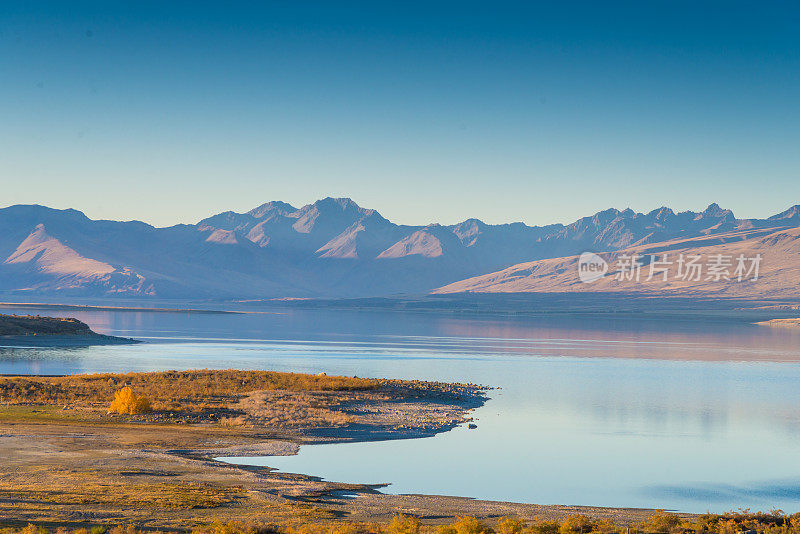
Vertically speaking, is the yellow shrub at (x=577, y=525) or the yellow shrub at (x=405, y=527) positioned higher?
the yellow shrub at (x=405, y=527)

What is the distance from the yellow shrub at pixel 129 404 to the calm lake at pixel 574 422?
11.3 meters

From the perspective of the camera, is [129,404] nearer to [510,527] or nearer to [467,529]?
[510,527]

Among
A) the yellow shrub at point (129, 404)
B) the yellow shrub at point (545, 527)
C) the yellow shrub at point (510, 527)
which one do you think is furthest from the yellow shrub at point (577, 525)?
the yellow shrub at point (129, 404)

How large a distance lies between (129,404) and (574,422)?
23041 mm

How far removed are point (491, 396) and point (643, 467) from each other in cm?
2366

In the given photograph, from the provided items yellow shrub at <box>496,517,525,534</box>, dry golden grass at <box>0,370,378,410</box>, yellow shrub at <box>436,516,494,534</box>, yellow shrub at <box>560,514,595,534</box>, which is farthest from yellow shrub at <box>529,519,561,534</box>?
dry golden grass at <box>0,370,378,410</box>

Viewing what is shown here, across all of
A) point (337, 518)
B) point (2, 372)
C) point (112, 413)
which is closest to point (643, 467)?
point (337, 518)

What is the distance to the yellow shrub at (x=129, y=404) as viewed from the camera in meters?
41.1

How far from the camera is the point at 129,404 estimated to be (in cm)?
4119

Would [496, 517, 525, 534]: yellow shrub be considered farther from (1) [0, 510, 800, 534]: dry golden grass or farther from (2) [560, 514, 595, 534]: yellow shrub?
(2) [560, 514, 595, 534]: yellow shrub

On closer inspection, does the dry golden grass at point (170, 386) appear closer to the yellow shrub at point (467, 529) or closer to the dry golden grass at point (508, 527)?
the dry golden grass at point (508, 527)

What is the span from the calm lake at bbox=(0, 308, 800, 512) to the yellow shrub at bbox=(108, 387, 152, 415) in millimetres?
11332

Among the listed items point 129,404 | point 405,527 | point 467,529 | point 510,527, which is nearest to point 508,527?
point 510,527

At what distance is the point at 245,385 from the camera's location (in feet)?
181
